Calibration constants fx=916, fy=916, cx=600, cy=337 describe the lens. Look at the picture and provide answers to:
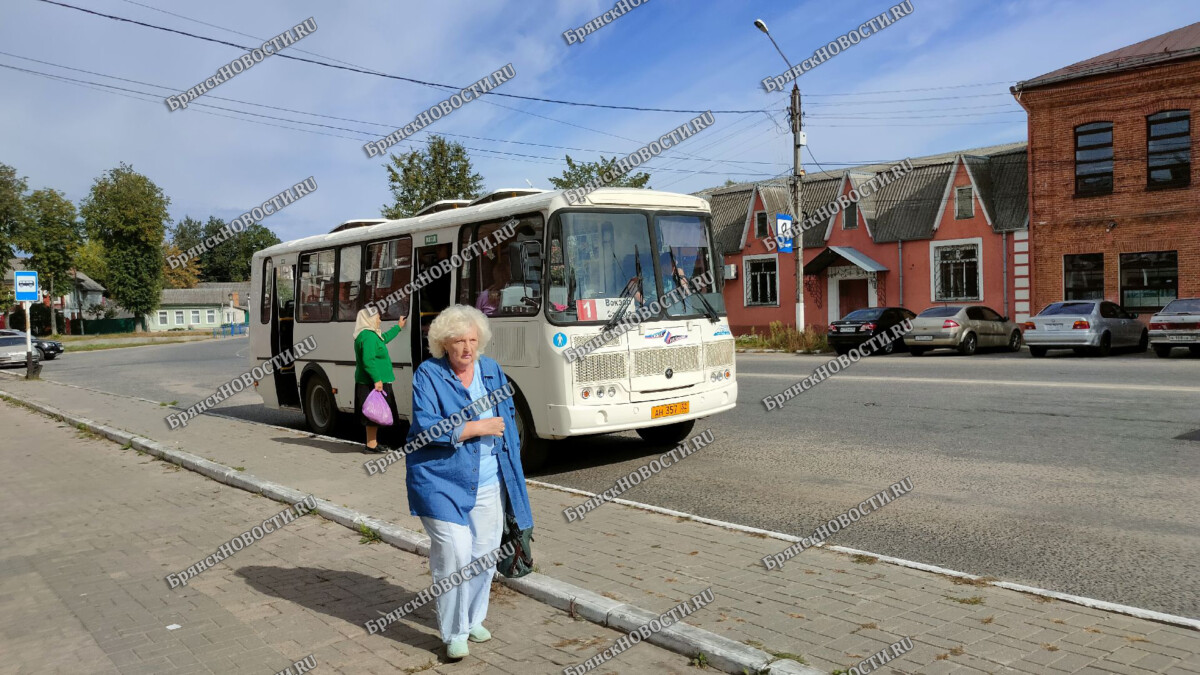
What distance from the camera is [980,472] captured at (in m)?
8.84

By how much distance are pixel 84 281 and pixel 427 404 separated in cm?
11148

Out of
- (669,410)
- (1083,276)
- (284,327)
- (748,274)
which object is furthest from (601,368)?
(748,274)

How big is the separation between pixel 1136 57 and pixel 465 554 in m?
33.5

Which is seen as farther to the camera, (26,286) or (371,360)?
(26,286)

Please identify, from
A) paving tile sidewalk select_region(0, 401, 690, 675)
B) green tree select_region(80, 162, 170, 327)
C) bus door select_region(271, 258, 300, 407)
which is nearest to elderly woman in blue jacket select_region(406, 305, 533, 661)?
paving tile sidewalk select_region(0, 401, 690, 675)

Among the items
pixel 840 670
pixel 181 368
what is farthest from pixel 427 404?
pixel 181 368

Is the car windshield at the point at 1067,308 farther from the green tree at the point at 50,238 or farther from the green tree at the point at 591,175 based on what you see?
the green tree at the point at 50,238

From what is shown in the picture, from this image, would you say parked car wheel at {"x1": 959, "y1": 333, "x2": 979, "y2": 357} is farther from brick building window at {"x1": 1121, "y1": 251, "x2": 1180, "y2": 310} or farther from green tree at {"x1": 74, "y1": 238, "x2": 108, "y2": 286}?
green tree at {"x1": 74, "y1": 238, "x2": 108, "y2": 286}

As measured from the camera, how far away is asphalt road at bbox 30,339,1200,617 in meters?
6.10

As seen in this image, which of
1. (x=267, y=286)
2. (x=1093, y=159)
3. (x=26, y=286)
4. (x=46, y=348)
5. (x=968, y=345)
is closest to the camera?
(x=267, y=286)

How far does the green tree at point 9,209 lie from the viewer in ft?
236

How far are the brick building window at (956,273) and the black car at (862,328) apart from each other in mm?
7841

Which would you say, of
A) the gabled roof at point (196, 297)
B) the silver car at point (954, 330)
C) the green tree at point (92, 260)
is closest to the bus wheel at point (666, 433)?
the silver car at point (954, 330)

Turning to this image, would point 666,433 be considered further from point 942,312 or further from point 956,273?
point 956,273
